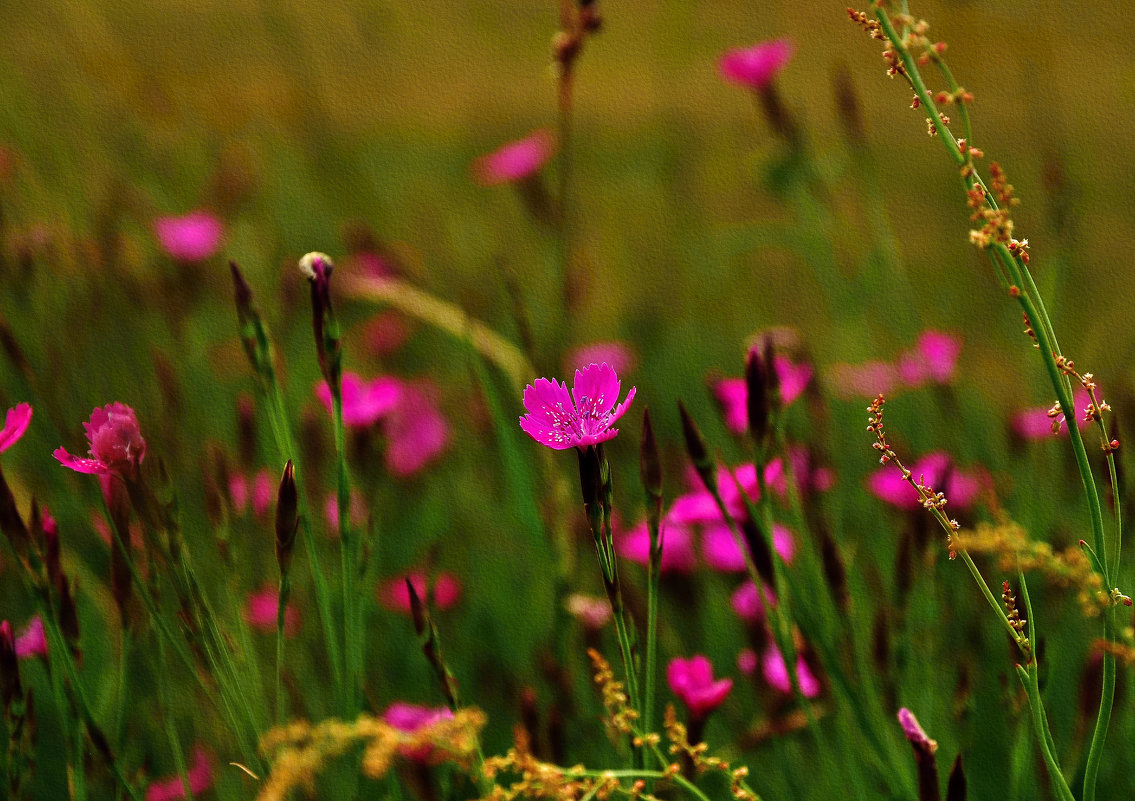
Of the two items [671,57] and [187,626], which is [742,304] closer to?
[671,57]

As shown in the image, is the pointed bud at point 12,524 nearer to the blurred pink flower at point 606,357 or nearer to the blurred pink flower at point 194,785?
the blurred pink flower at point 194,785

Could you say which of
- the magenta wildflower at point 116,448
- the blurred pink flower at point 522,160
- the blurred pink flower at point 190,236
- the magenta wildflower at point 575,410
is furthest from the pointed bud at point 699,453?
the blurred pink flower at point 190,236

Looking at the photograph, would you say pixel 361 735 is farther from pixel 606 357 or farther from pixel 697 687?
pixel 606 357

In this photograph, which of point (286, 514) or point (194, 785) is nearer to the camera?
point (286, 514)

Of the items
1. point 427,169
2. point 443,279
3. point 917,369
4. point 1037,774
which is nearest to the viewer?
point 1037,774

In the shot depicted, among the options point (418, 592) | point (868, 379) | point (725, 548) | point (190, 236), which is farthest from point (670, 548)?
point (190, 236)

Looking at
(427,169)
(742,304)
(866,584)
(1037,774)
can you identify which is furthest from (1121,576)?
(427,169)
